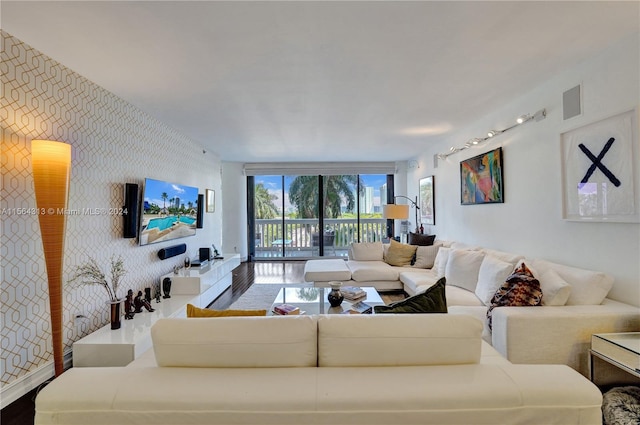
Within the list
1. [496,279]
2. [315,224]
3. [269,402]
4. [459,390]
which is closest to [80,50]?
[269,402]

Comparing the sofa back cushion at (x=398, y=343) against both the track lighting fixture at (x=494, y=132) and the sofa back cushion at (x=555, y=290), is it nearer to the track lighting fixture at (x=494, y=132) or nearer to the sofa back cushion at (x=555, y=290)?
the sofa back cushion at (x=555, y=290)

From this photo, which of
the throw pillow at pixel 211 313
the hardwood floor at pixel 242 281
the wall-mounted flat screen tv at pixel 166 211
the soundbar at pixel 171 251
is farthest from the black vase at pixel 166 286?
the throw pillow at pixel 211 313

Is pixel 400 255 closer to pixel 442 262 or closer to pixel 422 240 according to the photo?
pixel 422 240

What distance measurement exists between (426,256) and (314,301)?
2172 mm

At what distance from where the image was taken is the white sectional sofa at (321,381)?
1.07 metres

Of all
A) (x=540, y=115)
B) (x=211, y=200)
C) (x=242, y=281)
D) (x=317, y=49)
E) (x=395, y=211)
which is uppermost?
(x=317, y=49)

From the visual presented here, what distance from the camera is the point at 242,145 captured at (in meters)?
5.27

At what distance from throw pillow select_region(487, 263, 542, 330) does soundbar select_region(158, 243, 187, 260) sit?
11.8 feet

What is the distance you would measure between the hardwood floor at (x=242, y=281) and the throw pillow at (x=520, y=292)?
3113 millimetres

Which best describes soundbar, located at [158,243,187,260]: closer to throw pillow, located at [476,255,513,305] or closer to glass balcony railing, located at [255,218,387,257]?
glass balcony railing, located at [255,218,387,257]

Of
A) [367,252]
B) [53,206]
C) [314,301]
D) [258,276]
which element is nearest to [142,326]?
[53,206]

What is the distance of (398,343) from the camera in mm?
1251

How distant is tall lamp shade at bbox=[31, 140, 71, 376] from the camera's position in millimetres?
2014

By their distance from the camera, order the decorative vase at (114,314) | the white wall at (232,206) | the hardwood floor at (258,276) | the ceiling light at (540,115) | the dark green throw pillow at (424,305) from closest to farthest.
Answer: the dark green throw pillow at (424,305)
the decorative vase at (114,314)
the ceiling light at (540,115)
the hardwood floor at (258,276)
the white wall at (232,206)
